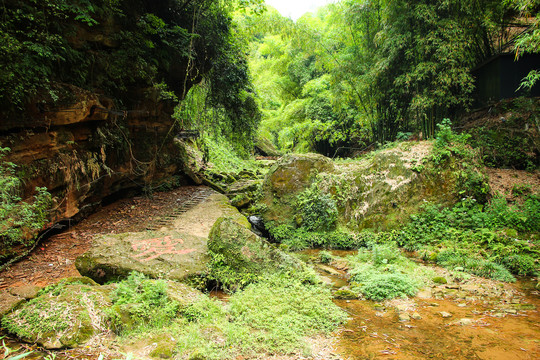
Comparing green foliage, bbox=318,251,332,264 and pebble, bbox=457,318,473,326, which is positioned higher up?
pebble, bbox=457,318,473,326

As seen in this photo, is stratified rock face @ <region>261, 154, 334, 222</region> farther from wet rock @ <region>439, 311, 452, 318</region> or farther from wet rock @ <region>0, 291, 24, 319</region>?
wet rock @ <region>0, 291, 24, 319</region>

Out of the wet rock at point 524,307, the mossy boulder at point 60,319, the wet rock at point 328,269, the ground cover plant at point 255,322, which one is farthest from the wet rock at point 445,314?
the mossy boulder at point 60,319

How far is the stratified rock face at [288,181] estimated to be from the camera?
28.8 ft

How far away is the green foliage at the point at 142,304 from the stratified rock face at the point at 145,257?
1.70 ft

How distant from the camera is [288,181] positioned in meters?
9.00

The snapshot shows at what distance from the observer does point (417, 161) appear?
25.6 feet

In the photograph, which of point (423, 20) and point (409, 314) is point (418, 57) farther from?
point (409, 314)

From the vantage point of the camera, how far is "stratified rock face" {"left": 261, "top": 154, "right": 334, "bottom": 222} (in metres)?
8.77

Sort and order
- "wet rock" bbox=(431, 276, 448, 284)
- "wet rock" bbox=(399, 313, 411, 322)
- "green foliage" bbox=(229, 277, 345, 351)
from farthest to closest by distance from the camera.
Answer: "wet rock" bbox=(431, 276, 448, 284), "wet rock" bbox=(399, 313, 411, 322), "green foliage" bbox=(229, 277, 345, 351)

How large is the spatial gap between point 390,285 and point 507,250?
110 inches

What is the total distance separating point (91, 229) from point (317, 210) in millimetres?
5585

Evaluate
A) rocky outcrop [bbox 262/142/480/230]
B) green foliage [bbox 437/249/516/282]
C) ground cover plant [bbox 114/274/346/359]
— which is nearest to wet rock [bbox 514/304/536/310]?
green foliage [bbox 437/249/516/282]

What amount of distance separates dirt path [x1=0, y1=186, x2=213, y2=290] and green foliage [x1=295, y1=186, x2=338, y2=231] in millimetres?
3521

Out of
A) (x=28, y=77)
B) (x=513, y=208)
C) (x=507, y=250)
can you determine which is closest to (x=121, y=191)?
(x=28, y=77)
